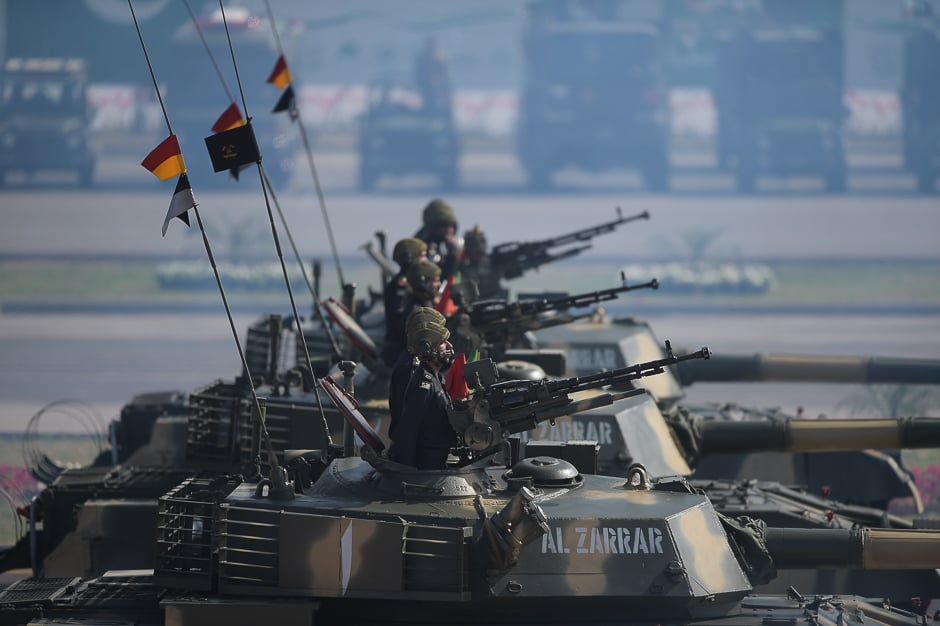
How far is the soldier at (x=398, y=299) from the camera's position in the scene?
749 inches

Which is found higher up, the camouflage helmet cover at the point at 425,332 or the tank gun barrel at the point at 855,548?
the camouflage helmet cover at the point at 425,332

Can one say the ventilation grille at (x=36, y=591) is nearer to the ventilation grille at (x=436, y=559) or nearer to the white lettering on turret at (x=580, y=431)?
the ventilation grille at (x=436, y=559)

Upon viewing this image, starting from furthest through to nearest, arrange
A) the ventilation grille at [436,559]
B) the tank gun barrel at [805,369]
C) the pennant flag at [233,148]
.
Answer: the tank gun barrel at [805,369], the pennant flag at [233,148], the ventilation grille at [436,559]

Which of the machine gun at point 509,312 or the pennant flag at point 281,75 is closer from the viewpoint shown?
the machine gun at point 509,312

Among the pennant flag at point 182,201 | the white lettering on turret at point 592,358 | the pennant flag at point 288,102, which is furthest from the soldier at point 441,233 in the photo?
the pennant flag at point 182,201

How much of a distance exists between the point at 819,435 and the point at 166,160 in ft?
25.3

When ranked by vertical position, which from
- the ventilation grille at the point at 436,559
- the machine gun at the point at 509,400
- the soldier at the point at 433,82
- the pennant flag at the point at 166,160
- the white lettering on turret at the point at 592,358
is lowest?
the ventilation grille at the point at 436,559

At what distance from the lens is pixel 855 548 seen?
607 inches

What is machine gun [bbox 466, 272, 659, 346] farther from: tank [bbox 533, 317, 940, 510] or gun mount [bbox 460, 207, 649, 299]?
gun mount [bbox 460, 207, 649, 299]

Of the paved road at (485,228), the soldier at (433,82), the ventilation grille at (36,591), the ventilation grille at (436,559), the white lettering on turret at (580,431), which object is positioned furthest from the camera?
the soldier at (433,82)

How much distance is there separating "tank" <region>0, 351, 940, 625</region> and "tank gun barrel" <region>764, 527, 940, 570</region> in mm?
665

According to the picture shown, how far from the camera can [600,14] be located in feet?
176

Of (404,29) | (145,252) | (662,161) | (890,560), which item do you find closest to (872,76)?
(662,161)

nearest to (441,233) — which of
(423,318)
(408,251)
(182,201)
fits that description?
(408,251)
